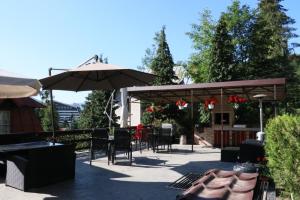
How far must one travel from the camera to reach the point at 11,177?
631 cm

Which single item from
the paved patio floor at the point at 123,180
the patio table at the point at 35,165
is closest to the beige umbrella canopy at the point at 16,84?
the patio table at the point at 35,165

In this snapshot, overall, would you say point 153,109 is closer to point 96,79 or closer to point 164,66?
point 164,66

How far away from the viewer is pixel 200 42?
2852 centimetres

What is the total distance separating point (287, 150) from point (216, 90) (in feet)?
29.6

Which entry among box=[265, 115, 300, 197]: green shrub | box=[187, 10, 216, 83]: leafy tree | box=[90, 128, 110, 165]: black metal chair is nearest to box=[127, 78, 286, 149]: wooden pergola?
box=[90, 128, 110, 165]: black metal chair

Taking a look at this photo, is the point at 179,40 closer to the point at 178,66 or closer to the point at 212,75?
the point at 178,66

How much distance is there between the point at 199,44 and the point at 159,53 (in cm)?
679

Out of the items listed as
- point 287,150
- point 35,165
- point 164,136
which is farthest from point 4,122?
point 287,150

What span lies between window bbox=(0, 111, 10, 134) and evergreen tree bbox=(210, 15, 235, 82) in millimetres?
12708

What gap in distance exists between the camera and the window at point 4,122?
54.5 feet

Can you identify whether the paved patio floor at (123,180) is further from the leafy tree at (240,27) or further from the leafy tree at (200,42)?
the leafy tree at (200,42)

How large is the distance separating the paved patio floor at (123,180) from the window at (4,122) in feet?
27.6

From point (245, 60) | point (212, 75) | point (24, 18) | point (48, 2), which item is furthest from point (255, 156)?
point (245, 60)

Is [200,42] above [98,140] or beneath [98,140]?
above
